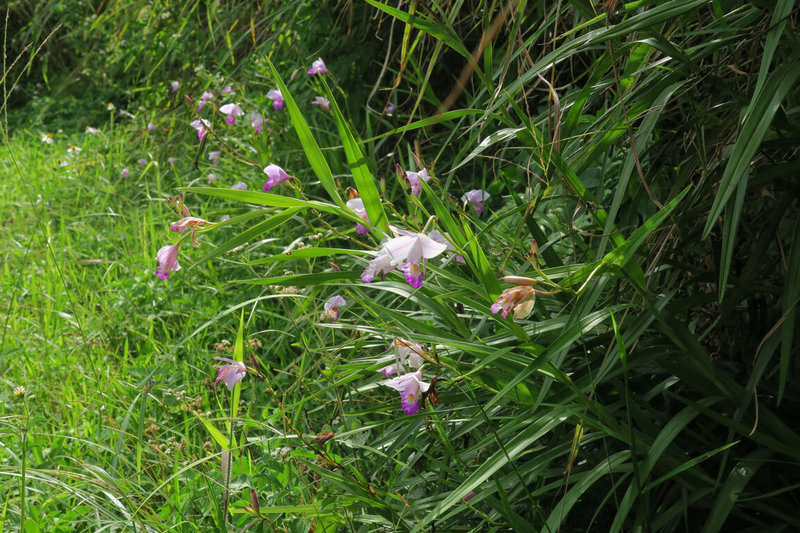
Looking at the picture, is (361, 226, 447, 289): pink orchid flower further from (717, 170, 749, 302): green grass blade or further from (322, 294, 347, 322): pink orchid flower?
(322, 294, 347, 322): pink orchid flower

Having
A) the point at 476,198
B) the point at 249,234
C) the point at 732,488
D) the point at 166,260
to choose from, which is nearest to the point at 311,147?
the point at 249,234

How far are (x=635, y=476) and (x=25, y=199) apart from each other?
142 inches

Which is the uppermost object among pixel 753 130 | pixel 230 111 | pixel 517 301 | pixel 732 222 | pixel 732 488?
pixel 753 130

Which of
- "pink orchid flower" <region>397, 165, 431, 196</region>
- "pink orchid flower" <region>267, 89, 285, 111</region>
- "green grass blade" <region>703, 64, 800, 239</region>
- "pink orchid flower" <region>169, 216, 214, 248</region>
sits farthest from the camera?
"pink orchid flower" <region>267, 89, 285, 111</region>

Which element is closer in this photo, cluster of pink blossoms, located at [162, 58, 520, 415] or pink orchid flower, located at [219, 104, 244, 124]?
cluster of pink blossoms, located at [162, 58, 520, 415]

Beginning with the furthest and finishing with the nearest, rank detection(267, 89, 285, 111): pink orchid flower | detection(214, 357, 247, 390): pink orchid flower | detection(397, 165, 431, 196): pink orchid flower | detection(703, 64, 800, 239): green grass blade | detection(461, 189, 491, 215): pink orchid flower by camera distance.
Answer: detection(267, 89, 285, 111): pink orchid flower → detection(461, 189, 491, 215): pink orchid flower → detection(214, 357, 247, 390): pink orchid flower → detection(397, 165, 431, 196): pink orchid flower → detection(703, 64, 800, 239): green grass blade

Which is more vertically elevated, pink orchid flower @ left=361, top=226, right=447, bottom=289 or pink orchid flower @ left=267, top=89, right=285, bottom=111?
pink orchid flower @ left=361, top=226, right=447, bottom=289

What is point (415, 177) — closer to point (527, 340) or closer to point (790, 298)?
point (527, 340)

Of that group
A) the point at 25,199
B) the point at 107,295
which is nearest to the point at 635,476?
the point at 107,295

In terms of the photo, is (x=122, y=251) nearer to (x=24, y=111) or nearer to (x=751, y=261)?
(x=751, y=261)

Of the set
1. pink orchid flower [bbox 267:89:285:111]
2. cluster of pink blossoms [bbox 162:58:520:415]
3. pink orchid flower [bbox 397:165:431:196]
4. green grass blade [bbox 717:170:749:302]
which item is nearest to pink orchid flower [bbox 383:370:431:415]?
cluster of pink blossoms [bbox 162:58:520:415]

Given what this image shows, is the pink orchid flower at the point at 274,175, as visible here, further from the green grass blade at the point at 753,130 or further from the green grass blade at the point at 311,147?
the green grass blade at the point at 753,130

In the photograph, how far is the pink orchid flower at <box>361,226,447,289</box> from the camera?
0.87 m

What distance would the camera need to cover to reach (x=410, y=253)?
2.86 ft
